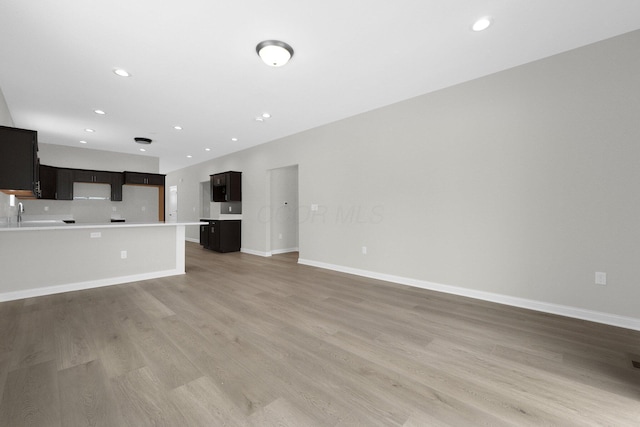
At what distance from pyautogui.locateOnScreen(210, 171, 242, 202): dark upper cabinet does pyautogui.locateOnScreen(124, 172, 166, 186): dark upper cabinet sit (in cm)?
184

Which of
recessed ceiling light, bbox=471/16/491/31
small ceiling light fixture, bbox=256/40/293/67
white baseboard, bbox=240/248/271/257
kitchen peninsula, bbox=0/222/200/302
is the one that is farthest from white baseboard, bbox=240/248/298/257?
recessed ceiling light, bbox=471/16/491/31

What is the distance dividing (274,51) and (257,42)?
19 centimetres

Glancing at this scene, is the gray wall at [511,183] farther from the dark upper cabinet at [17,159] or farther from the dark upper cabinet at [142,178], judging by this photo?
the dark upper cabinet at [142,178]

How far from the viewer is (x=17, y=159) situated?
3006 millimetres

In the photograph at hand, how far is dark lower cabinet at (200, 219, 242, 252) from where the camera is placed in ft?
23.4

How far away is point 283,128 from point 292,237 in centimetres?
303

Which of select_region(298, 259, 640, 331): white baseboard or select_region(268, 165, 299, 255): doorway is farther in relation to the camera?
select_region(268, 165, 299, 255): doorway

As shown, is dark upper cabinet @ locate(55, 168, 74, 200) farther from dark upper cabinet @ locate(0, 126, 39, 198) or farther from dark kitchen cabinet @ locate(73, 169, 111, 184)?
dark upper cabinet @ locate(0, 126, 39, 198)

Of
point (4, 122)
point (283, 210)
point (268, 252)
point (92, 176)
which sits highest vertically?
point (4, 122)

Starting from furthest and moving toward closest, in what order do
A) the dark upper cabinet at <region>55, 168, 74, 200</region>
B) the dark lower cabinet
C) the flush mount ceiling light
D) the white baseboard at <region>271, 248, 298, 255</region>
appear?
the dark lower cabinet
the white baseboard at <region>271, 248, 298, 255</region>
the dark upper cabinet at <region>55, 168, 74, 200</region>
the flush mount ceiling light

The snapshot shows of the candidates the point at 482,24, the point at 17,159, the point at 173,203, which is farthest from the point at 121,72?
the point at 173,203

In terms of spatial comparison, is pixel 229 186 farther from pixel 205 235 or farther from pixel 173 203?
pixel 173 203

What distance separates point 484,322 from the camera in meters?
2.68

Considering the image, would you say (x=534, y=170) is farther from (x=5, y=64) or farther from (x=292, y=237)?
(x=5, y=64)
